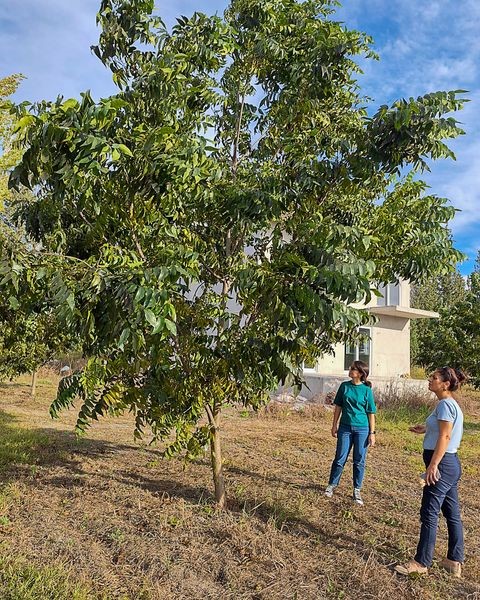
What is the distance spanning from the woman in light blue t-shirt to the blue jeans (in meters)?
1.79

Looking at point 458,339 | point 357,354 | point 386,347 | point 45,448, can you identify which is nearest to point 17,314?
point 45,448

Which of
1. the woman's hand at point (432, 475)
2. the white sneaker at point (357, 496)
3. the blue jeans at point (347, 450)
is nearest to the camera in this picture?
the woman's hand at point (432, 475)

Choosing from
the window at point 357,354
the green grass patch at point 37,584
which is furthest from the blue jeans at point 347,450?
the window at point 357,354

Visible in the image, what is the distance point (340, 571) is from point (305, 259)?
2517mm

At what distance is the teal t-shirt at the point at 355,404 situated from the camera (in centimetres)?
641

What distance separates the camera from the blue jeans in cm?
629

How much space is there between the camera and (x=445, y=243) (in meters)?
5.23

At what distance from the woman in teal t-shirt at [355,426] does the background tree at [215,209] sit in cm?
89

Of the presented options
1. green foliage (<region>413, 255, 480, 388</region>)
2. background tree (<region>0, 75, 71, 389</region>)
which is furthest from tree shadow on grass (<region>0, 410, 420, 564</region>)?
green foliage (<region>413, 255, 480, 388</region>)

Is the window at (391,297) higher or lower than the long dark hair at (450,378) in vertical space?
higher

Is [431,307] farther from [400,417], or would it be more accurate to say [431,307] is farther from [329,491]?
[329,491]

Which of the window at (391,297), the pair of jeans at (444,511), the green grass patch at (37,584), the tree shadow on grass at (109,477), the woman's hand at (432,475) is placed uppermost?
the window at (391,297)

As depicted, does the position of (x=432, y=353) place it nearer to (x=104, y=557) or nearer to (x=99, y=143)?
(x=104, y=557)

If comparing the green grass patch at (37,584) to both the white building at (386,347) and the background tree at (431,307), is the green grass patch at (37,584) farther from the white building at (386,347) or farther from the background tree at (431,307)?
the white building at (386,347)
